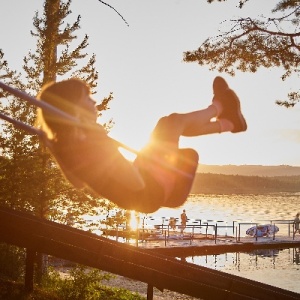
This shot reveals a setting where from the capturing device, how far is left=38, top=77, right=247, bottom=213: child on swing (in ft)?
9.65

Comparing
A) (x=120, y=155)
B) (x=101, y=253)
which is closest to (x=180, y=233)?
(x=101, y=253)

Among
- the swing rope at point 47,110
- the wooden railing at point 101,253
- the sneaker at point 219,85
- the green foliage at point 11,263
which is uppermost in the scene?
the sneaker at point 219,85

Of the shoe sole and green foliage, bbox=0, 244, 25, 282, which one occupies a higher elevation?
the shoe sole

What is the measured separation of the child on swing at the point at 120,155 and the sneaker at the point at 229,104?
14 millimetres

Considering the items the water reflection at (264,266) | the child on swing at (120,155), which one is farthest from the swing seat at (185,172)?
the water reflection at (264,266)

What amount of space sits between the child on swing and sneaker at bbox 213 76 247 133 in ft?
0.05

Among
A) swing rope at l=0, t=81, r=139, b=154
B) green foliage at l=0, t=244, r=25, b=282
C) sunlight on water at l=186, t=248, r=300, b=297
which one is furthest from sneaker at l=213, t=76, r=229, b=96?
sunlight on water at l=186, t=248, r=300, b=297

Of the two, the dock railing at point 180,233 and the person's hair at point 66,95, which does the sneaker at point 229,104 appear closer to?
the person's hair at point 66,95

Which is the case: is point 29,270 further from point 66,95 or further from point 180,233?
point 180,233

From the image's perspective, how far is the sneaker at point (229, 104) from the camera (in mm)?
3938

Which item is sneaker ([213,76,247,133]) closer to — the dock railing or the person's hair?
the person's hair

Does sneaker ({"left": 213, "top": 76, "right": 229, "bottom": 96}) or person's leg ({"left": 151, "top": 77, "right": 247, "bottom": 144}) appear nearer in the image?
person's leg ({"left": 151, "top": 77, "right": 247, "bottom": 144})

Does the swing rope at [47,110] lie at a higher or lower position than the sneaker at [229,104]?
lower

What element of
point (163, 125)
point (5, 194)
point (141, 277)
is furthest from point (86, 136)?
point (5, 194)
